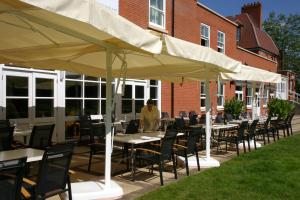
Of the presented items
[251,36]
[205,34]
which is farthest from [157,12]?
[251,36]

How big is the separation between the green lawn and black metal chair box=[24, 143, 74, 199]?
1622 mm

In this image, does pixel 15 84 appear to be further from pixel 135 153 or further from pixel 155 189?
pixel 155 189

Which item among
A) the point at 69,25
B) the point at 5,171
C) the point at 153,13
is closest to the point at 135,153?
the point at 69,25

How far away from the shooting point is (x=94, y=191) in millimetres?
5609

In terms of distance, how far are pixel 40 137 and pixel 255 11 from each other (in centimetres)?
3913

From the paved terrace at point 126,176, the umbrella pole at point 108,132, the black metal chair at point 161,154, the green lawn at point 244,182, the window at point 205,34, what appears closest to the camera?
the umbrella pole at point 108,132

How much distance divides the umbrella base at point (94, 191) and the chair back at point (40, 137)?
1351mm

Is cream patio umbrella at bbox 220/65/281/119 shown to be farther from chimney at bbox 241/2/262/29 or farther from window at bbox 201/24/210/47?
chimney at bbox 241/2/262/29

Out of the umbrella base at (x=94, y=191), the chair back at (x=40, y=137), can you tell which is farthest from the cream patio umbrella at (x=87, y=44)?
the chair back at (x=40, y=137)

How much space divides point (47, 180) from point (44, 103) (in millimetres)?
6957

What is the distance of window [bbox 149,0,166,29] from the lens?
1581 centimetres

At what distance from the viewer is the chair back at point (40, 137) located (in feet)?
22.0

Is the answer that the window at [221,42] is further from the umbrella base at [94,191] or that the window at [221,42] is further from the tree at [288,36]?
the tree at [288,36]

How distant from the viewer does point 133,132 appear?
8.62 metres
